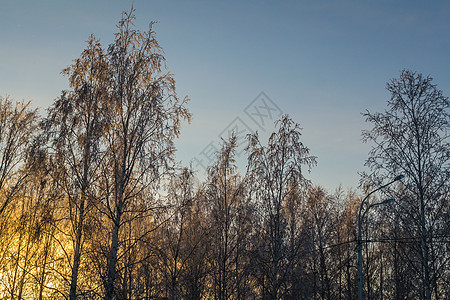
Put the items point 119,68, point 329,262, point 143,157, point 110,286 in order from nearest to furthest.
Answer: point 110,286 → point 143,157 → point 119,68 → point 329,262

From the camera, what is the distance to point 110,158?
11758mm

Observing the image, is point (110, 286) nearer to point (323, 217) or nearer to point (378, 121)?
point (378, 121)

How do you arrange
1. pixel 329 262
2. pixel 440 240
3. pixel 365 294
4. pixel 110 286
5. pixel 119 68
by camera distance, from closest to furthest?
pixel 110 286 → pixel 119 68 → pixel 440 240 → pixel 329 262 → pixel 365 294

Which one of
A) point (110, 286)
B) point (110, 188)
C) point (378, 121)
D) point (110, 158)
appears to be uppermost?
point (378, 121)

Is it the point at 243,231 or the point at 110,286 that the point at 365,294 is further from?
the point at 110,286

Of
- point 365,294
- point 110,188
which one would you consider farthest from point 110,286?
point 365,294

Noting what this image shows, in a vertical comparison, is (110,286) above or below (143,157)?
below

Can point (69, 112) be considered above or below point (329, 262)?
above

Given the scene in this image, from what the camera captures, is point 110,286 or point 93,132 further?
point 93,132

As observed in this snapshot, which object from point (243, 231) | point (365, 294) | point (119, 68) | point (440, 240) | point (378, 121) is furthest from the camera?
point (365, 294)

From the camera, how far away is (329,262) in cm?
2453

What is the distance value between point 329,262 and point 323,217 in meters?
2.98

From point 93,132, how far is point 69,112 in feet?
5.76

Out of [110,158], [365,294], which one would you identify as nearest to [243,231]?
[110,158]
